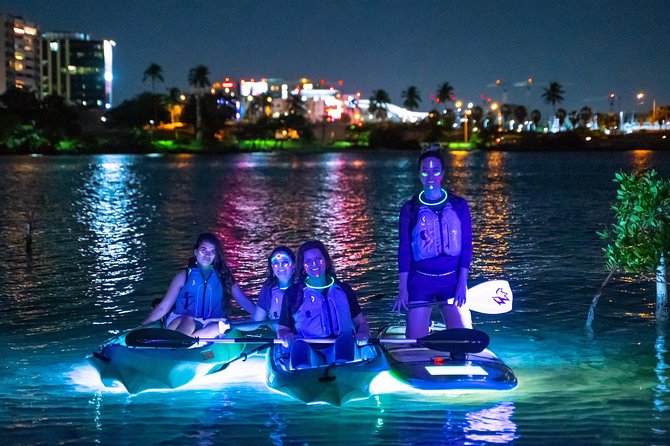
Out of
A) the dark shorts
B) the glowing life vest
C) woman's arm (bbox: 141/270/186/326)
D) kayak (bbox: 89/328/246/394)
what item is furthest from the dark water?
the glowing life vest

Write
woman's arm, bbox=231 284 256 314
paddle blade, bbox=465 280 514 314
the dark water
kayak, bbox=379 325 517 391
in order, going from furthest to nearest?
woman's arm, bbox=231 284 256 314 → paddle blade, bbox=465 280 514 314 → kayak, bbox=379 325 517 391 → the dark water

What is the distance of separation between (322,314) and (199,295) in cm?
212

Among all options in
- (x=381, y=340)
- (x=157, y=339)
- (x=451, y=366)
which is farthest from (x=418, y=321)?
(x=157, y=339)

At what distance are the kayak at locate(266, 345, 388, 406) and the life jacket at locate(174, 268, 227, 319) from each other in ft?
6.18

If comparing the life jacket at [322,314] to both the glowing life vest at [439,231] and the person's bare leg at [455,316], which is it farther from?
the glowing life vest at [439,231]

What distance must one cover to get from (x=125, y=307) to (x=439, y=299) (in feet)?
27.6

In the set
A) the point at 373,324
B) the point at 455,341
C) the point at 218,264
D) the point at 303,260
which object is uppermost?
the point at 303,260

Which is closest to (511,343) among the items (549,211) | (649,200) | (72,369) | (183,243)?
(649,200)

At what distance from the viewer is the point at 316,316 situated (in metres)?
9.90

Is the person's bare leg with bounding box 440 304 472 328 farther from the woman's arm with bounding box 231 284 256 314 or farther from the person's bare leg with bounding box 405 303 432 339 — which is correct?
the woman's arm with bounding box 231 284 256 314

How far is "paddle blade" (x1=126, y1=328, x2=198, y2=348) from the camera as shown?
10.3 metres

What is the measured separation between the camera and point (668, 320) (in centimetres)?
1455

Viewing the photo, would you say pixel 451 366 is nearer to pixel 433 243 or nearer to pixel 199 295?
pixel 433 243

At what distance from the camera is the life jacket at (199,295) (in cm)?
1140
